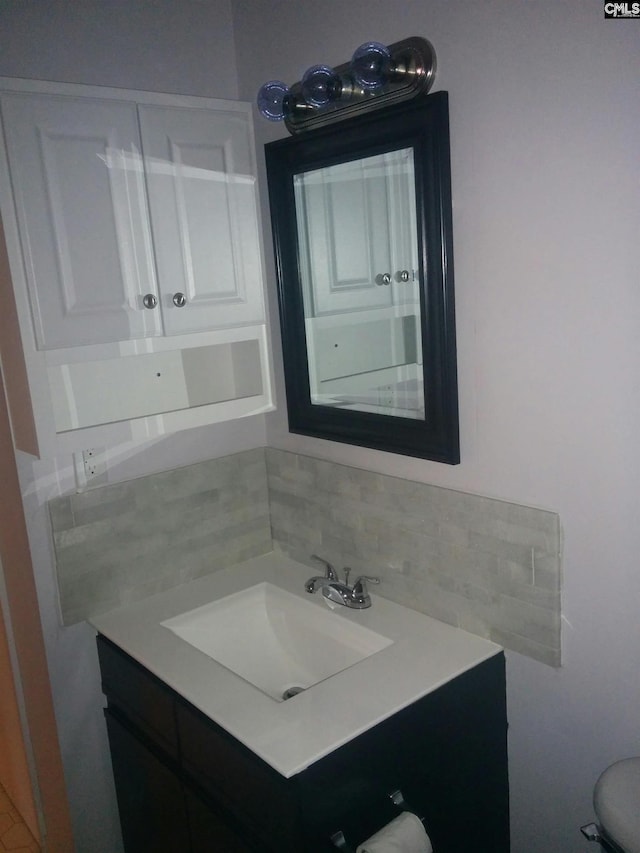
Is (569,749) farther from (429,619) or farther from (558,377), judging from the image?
(558,377)

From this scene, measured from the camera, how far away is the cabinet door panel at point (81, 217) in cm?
150

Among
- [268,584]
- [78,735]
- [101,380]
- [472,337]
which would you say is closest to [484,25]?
[472,337]

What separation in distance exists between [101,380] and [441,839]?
1356 mm

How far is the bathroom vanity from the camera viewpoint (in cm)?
139

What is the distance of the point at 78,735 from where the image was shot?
6.61 feet

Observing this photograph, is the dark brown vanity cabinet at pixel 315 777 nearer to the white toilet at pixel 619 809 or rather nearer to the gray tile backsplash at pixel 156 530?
the gray tile backsplash at pixel 156 530

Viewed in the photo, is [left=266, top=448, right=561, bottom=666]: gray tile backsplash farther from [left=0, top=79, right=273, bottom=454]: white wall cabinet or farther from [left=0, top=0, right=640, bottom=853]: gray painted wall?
[left=0, top=79, right=273, bottom=454]: white wall cabinet

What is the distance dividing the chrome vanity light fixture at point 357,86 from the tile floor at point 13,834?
2.26 meters

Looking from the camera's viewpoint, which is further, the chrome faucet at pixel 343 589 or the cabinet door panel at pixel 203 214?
the chrome faucet at pixel 343 589

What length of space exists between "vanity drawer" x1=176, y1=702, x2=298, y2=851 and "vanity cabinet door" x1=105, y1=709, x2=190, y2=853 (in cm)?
15

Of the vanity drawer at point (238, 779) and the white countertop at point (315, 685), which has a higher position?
the white countertop at point (315, 685)

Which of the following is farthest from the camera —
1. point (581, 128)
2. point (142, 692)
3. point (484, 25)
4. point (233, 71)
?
point (233, 71)

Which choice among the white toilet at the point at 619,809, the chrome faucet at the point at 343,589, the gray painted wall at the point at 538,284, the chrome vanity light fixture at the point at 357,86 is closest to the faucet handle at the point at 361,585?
the chrome faucet at the point at 343,589

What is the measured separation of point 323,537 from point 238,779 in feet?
2.55
